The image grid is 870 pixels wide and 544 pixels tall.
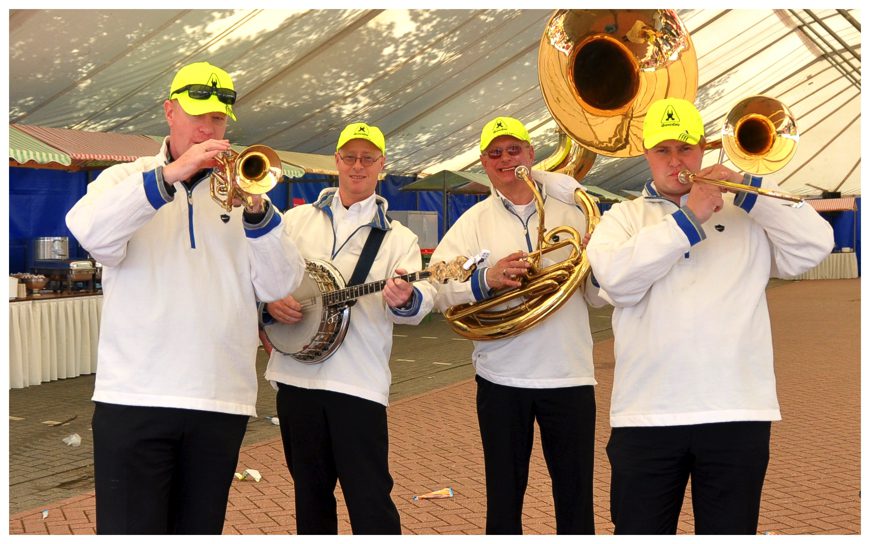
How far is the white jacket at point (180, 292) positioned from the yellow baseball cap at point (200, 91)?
7.5 inches

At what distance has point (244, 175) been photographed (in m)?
2.78

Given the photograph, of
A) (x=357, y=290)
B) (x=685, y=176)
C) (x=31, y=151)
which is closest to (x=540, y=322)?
(x=357, y=290)

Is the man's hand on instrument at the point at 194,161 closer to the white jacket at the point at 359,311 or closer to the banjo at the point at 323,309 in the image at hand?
the banjo at the point at 323,309

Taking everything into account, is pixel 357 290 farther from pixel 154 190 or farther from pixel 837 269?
pixel 837 269

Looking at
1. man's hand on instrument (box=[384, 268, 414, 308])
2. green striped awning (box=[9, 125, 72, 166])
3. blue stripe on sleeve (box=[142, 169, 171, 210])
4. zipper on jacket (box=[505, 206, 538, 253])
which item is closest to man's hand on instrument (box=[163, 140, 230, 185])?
blue stripe on sleeve (box=[142, 169, 171, 210])

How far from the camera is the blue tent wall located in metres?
10.9

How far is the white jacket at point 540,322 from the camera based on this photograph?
382 centimetres

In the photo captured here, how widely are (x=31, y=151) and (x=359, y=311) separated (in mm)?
6582

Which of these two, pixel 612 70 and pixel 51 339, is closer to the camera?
pixel 612 70

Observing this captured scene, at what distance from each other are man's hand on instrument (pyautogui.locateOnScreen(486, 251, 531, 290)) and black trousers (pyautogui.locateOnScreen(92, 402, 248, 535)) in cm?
124

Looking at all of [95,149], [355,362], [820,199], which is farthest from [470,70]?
[820,199]

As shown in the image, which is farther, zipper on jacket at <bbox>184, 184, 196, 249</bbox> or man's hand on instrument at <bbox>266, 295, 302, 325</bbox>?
man's hand on instrument at <bbox>266, 295, 302, 325</bbox>

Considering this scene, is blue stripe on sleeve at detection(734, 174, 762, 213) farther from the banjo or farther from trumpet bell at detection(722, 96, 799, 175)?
the banjo

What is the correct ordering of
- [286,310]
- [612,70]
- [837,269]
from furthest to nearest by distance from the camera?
[837,269] → [612,70] → [286,310]
